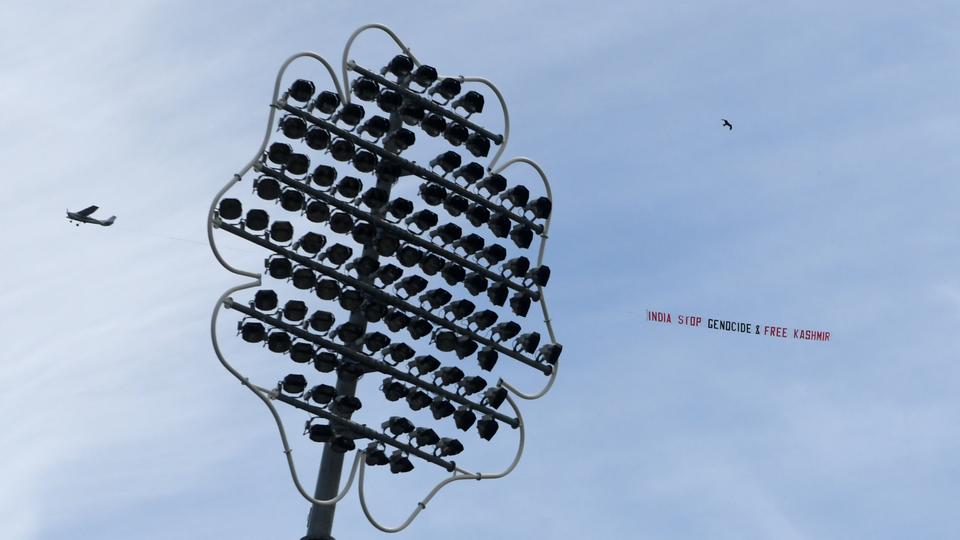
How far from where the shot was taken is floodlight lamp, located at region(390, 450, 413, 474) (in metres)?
41.2

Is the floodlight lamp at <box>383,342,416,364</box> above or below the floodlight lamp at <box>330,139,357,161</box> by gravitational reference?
below

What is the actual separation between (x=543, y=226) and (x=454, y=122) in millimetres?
3672

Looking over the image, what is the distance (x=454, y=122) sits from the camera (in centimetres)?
4312

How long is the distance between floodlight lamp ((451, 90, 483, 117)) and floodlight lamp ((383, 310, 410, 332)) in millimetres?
5759

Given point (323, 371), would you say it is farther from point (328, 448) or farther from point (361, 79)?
point (361, 79)

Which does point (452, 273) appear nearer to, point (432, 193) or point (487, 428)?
point (432, 193)

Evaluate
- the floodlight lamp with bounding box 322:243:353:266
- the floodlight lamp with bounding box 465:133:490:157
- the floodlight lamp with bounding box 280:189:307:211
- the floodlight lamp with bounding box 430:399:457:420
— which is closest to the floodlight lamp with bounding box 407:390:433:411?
the floodlight lamp with bounding box 430:399:457:420

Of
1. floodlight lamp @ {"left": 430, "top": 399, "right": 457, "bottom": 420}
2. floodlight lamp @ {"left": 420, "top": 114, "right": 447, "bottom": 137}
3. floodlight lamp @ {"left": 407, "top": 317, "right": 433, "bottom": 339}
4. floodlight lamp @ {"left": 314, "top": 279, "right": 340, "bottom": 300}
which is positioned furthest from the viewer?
floodlight lamp @ {"left": 420, "top": 114, "right": 447, "bottom": 137}

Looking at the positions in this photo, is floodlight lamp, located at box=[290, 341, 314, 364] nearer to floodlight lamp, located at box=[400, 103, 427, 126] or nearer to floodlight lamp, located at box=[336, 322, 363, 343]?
floodlight lamp, located at box=[336, 322, 363, 343]

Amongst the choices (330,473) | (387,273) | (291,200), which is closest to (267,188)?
(291,200)

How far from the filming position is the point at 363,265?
133ft

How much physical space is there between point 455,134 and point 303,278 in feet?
19.5

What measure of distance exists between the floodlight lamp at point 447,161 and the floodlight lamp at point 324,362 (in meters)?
5.67

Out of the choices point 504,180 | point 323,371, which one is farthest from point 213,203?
point 504,180
